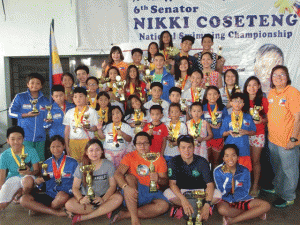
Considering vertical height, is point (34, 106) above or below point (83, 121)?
above

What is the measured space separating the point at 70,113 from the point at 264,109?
287 centimetres

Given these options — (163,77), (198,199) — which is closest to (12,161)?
(198,199)

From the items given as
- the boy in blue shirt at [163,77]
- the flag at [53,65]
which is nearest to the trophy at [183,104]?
the boy in blue shirt at [163,77]

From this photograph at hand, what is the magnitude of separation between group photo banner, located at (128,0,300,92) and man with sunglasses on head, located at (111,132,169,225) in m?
Result: 3.31

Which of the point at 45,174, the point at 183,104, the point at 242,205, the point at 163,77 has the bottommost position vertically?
the point at 242,205

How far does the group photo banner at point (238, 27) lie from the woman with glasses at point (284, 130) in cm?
266

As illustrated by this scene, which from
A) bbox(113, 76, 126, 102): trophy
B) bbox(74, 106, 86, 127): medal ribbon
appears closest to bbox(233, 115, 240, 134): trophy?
bbox(113, 76, 126, 102): trophy

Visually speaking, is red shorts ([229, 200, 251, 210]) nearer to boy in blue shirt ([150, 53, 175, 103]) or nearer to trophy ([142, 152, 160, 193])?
trophy ([142, 152, 160, 193])

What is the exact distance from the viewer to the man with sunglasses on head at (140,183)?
3266 mm

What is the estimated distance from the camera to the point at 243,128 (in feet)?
13.0

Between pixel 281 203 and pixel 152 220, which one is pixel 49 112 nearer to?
pixel 152 220

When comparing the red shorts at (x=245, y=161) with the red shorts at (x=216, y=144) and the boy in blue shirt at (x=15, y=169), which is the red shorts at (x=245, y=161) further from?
the boy in blue shirt at (x=15, y=169)

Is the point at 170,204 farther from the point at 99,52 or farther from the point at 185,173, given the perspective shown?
the point at 99,52

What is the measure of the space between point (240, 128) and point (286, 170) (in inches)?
31.6
